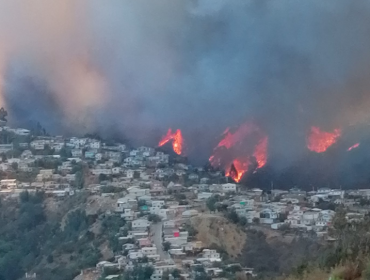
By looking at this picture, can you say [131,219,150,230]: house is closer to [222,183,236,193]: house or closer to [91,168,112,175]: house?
[222,183,236,193]: house

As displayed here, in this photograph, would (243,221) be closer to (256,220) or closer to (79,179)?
(256,220)

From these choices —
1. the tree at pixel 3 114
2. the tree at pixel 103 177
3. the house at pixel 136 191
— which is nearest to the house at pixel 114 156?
the tree at pixel 103 177

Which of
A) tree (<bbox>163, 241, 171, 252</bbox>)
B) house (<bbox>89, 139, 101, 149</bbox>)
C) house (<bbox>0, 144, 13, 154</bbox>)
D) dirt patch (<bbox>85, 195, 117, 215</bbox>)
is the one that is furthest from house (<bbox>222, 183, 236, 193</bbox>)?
house (<bbox>0, 144, 13, 154</bbox>)

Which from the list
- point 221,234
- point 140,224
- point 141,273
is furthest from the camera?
point 140,224

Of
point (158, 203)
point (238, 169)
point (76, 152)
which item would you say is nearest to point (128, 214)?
point (158, 203)

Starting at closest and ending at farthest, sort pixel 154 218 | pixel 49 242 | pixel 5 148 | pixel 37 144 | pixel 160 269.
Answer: pixel 160 269, pixel 154 218, pixel 49 242, pixel 5 148, pixel 37 144

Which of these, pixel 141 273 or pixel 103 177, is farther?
pixel 103 177

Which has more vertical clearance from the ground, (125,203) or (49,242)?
(125,203)
